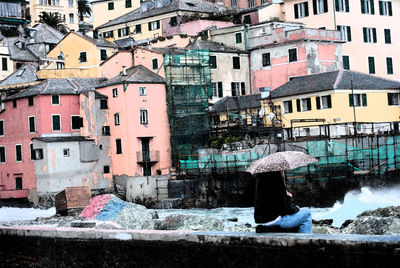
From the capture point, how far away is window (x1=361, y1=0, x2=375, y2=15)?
209 feet

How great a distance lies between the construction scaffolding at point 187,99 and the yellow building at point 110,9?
29.4 m

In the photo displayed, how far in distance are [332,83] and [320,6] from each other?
14.0 m

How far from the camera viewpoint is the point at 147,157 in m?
55.9

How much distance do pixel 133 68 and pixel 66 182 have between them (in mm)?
11893

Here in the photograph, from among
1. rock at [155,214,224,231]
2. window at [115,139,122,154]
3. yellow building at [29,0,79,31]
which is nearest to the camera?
rock at [155,214,224,231]

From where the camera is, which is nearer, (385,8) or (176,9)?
(385,8)

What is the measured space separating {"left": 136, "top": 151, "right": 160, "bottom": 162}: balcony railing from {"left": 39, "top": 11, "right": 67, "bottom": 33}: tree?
4030 centimetres

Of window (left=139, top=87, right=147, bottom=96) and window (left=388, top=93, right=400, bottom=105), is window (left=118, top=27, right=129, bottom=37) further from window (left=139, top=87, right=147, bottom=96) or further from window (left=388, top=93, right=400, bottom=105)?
window (left=388, top=93, right=400, bottom=105)

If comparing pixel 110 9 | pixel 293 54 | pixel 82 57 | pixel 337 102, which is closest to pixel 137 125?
pixel 293 54

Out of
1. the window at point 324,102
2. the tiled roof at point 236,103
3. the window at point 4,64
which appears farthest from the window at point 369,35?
the window at point 4,64

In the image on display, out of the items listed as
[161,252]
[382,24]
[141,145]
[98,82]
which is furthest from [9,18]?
[161,252]

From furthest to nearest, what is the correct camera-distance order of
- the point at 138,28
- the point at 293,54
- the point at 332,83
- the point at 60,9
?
1. the point at 60,9
2. the point at 138,28
3. the point at 293,54
4. the point at 332,83

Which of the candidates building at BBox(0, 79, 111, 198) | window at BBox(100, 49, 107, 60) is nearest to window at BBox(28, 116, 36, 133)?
building at BBox(0, 79, 111, 198)

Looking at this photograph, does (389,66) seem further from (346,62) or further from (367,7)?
(367,7)
